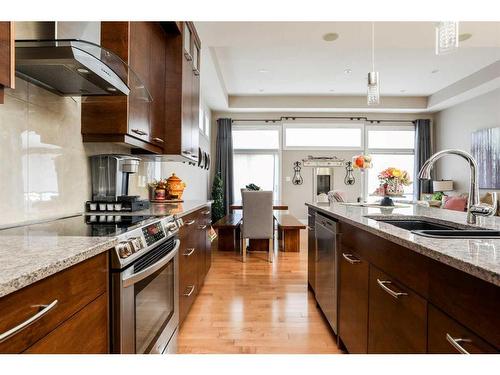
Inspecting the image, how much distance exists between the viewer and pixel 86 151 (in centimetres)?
200

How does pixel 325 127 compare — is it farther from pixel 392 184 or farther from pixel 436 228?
pixel 436 228

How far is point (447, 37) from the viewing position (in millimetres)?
1739

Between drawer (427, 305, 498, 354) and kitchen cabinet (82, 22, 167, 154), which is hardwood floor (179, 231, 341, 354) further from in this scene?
kitchen cabinet (82, 22, 167, 154)

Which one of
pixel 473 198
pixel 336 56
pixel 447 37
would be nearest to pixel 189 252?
pixel 473 198

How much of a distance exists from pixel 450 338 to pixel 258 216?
11.2ft

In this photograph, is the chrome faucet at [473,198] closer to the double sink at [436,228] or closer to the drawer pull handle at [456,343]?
the double sink at [436,228]

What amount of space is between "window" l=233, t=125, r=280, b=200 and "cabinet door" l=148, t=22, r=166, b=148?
528 cm

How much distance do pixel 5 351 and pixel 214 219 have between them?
6828mm

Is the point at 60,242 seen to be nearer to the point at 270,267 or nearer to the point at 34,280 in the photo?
the point at 34,280

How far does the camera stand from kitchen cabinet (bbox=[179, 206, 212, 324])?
2100mm

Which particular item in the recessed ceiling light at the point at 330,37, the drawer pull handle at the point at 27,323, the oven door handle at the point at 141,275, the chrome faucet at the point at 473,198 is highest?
the recessed ceiling light at the point at 330,37

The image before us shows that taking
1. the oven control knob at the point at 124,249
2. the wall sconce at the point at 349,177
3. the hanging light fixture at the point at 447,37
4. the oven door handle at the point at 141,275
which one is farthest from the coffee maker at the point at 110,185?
the wall sconce at the point at 349,177

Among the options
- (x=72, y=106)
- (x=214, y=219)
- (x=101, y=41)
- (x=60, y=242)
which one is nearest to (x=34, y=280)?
(x=60, y=242)

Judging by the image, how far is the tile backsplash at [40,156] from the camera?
4.38 feet
